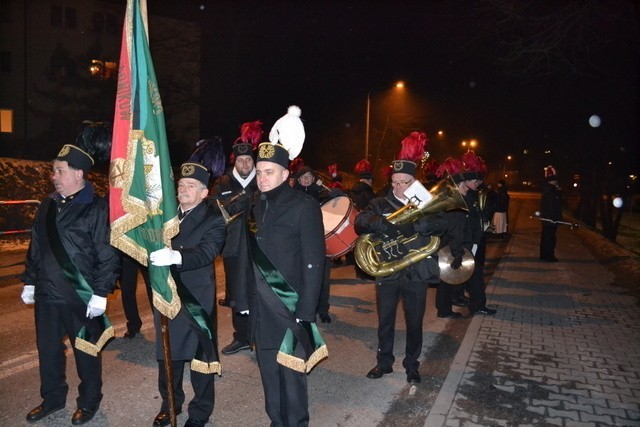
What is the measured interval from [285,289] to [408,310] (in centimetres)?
197

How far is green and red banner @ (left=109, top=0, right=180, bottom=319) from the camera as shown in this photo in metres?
3.29

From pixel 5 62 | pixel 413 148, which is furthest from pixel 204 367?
pixel 5 62

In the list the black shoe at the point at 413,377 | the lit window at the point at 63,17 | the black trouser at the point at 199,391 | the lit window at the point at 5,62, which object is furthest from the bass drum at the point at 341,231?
the lit window at the point at 63,17

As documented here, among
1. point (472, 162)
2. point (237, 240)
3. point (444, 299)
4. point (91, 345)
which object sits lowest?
point (444, 299)

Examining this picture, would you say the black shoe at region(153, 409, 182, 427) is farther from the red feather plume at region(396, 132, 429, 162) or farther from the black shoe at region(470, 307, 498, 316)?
the black shoe at region(470, 307, 498, 316)

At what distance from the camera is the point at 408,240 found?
5023 mm

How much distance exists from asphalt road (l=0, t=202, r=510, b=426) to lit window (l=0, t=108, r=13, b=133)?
28.0 m

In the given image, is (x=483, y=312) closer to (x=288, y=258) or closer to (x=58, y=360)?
(x=288, y=258)

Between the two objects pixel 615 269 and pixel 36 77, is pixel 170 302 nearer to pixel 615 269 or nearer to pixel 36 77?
pixel 615 269

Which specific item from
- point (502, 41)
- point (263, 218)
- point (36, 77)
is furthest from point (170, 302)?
point (36, 77)

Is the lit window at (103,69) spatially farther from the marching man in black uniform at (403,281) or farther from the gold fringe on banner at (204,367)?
the gold fringe on banner at (204,367)

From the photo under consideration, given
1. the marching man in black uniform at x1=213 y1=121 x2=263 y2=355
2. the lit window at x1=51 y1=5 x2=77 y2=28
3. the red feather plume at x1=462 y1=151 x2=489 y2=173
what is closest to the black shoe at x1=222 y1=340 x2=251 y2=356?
the marching man in black uniform at x1=213 y1=121 x2=263 y2=355

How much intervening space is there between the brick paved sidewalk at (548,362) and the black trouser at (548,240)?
9.47 feet

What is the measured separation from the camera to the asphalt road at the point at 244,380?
14.3 ft
